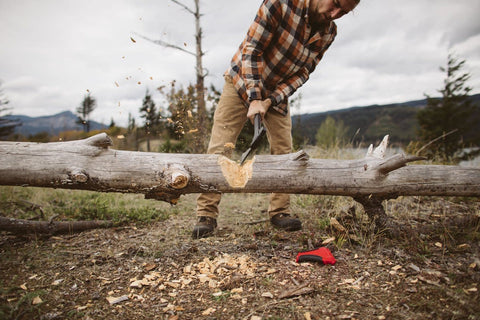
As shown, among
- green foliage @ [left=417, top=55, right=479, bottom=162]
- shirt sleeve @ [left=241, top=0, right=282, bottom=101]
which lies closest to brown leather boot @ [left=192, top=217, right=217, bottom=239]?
shirt sleeve @ [left=241, top=0, right=282, bottom=101]

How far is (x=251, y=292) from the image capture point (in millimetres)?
1544

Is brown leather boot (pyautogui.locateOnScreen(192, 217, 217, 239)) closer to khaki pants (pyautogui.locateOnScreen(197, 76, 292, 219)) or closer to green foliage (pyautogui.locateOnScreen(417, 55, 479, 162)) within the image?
khaki pants (pyautogui.locateOnScreen(197, 76, 292, 219))

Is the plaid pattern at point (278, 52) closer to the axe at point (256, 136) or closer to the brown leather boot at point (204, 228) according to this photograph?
the axe at point (256, 136)

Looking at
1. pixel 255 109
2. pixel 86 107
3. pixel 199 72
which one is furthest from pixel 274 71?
pixel 86 107

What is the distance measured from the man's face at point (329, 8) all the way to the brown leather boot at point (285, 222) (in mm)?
1894

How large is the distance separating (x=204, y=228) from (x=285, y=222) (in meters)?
0.84

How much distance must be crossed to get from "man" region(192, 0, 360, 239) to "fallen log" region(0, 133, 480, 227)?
1.76ft

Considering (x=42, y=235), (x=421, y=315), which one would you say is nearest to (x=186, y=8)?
(x=42, y=235)

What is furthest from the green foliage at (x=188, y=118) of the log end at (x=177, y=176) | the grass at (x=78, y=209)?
the log end at (x=177, y=176)

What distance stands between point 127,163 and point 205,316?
3.74 ft

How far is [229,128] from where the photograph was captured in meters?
2.53

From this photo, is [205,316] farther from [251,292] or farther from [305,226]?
[305,226]

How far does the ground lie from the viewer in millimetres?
1391

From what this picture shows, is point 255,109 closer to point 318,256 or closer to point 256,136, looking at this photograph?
point 256,136
